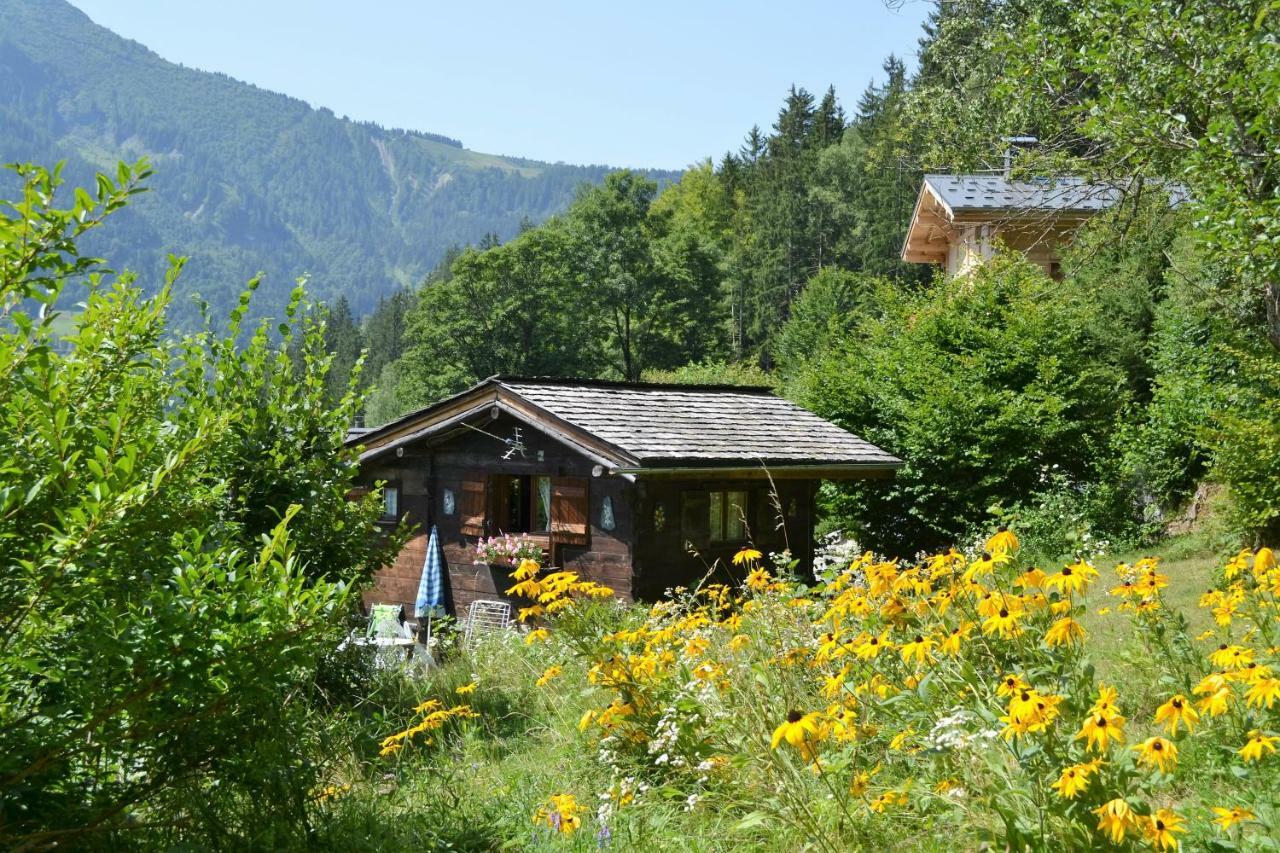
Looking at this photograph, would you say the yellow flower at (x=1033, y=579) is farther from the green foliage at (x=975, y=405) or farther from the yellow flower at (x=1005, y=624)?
the green foliage at (x=975, y=405)

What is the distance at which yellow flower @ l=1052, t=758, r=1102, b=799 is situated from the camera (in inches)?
111

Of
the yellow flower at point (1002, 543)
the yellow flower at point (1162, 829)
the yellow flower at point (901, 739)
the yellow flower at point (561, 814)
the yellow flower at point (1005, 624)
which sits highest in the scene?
the yellow flower at point (1002, 543)

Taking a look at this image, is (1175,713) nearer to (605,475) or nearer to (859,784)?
(859,784)

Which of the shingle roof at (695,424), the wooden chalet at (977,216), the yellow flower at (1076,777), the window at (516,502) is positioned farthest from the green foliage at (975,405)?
the yellow flower at (1076,777)

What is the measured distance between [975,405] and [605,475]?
6840 millimetres

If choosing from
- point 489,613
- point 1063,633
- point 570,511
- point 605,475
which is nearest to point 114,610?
point 1063,633

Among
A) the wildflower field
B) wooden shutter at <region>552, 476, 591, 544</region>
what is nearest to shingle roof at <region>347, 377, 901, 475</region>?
wooden shutter at <region>552, 476, 591, 544</region>

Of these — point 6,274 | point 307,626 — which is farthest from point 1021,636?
point 6,274

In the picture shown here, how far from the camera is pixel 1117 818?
2758 mm

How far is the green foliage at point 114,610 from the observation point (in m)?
3.15

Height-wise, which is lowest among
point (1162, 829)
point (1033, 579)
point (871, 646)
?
point (1162, 829)

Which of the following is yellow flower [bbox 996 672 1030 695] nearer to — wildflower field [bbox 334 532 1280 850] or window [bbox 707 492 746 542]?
wildflower field [bbox 334 532 1280 850]

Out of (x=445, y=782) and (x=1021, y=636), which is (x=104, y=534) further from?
(x=1021, y=636)

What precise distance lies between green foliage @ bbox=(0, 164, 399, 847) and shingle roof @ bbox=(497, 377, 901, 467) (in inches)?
395
